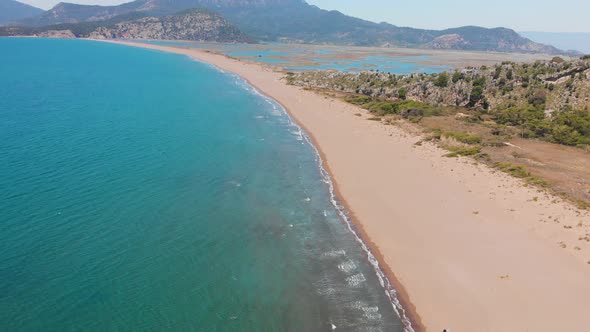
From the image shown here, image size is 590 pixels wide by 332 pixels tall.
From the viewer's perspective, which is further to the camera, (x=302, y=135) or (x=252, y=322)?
(x=302, y=135)

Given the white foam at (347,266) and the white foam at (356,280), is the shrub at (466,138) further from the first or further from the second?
the white foam at (356,280)

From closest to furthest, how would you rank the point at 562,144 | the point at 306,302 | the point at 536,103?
the point at 306,302, the point at 562,144, the point at 536,103

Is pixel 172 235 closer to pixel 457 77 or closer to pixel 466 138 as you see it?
pixel 466 138

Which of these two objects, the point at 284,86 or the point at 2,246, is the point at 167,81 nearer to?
the point at 284,86

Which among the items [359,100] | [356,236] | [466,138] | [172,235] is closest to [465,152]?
[466,138]

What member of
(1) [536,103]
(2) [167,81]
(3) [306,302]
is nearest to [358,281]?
(3) [306,302]

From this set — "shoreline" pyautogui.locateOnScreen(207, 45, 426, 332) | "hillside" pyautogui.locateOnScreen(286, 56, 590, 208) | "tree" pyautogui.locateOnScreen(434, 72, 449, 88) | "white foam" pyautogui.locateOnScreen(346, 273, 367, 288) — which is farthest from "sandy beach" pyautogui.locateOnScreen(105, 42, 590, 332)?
"tree" pyautogui.locateOnScreen(434, 72, 449, 88)
